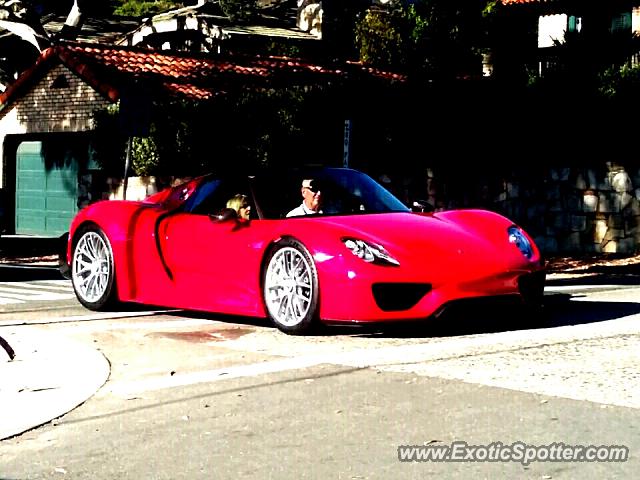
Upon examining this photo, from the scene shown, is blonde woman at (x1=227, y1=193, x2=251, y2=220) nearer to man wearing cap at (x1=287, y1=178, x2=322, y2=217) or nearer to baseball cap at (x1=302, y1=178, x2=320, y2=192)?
man wearing cap at (x1=287, y1=178, x2=322, y2=217)

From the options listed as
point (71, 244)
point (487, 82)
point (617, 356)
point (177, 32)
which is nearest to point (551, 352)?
point (617, 356)

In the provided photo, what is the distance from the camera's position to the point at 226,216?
10.6m

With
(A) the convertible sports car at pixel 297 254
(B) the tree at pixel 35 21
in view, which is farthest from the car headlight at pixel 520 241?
(B) the tree at pixel 35 21

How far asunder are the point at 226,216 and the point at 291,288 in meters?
1.00

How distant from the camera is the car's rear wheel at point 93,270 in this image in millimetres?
11688

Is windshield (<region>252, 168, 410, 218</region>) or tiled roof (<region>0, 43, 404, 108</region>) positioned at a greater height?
tiled roof (<region>0, 43, 404, 108</region>)

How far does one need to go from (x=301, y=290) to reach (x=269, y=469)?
4447 millimetres

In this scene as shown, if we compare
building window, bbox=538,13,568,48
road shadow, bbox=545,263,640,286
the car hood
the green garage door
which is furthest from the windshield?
building window, bbox=538,13,568,48

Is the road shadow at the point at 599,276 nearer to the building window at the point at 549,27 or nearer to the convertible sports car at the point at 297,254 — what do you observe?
the convertible sports car at the point at 297,254

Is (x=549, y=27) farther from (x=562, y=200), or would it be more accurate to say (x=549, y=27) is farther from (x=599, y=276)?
(x=599, y=276)

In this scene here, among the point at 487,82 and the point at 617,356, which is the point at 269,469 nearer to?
the point at 617,356

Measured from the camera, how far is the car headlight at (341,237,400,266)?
9547 millimetres

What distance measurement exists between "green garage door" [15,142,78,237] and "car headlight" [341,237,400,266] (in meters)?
21.9

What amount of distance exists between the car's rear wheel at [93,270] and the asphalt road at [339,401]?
1.04 metres
